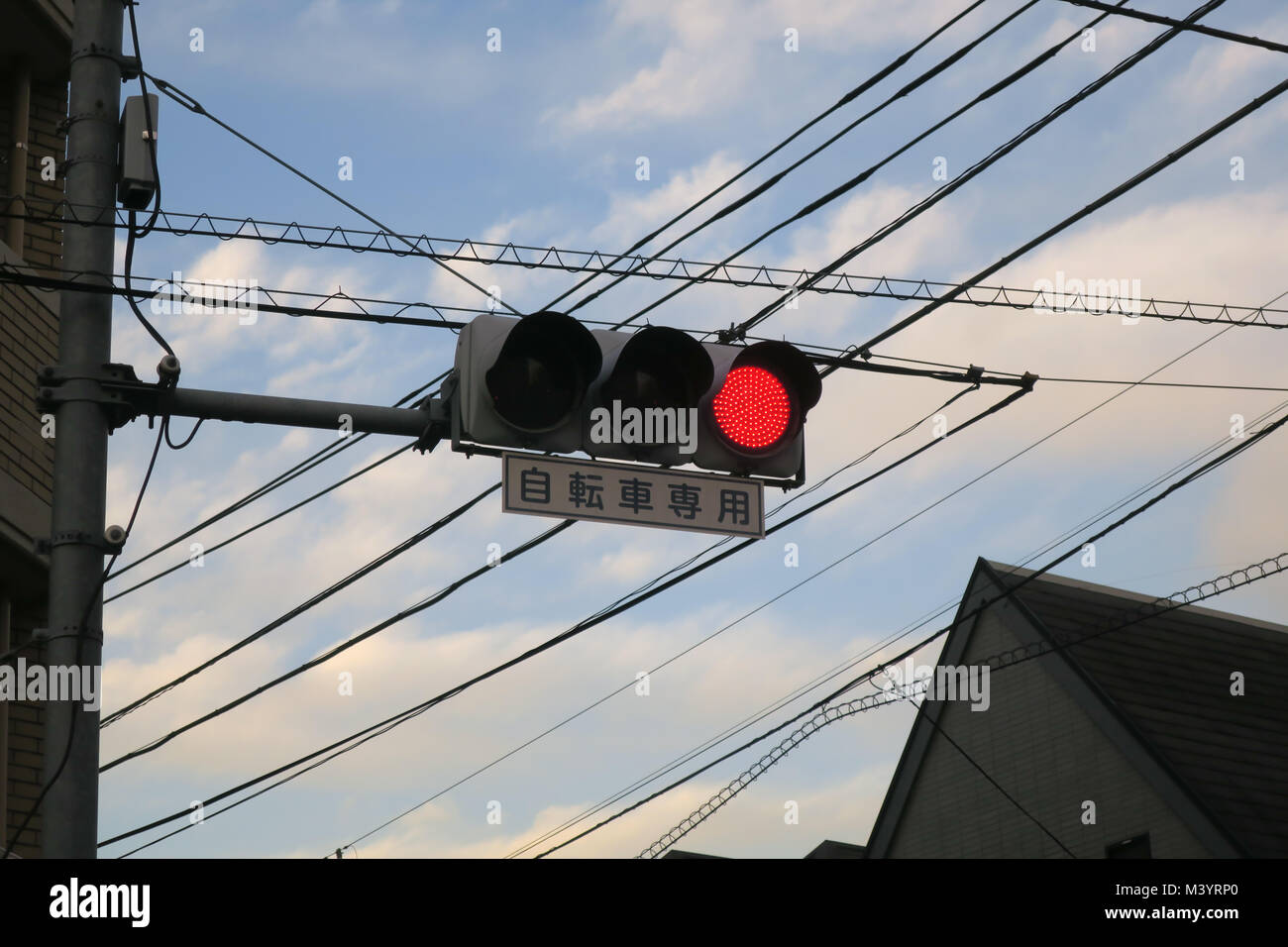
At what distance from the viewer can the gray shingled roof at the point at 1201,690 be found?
18.8m

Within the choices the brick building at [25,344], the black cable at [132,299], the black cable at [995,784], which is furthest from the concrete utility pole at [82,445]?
the black cable at [995,784]

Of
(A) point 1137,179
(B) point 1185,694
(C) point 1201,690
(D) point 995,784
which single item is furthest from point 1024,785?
(A) point 1137,179

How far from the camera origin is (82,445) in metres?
6.72

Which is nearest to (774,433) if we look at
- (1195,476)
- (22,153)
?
(1195,476)

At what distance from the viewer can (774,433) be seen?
274 inches

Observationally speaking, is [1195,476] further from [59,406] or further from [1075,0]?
[59,406]

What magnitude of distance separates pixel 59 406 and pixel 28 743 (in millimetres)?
6688

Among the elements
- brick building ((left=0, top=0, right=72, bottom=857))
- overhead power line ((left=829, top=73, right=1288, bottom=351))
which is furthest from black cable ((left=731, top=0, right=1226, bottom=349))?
brick building ((left=0, top=0, right=72, bottom=857))

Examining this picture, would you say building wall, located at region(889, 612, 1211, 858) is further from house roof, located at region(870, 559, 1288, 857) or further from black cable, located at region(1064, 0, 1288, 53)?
black cable, located at region(1064, 0, 1288, 53)

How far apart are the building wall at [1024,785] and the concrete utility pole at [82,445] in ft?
49.1

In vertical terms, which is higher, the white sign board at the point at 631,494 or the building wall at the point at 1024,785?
the white sign board at the point at 631,494

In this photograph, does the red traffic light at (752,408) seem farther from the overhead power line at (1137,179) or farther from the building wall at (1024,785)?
the building wall at (1024,785)

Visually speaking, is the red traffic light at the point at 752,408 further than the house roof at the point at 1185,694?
No

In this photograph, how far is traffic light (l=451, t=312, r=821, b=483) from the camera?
6598 mm
